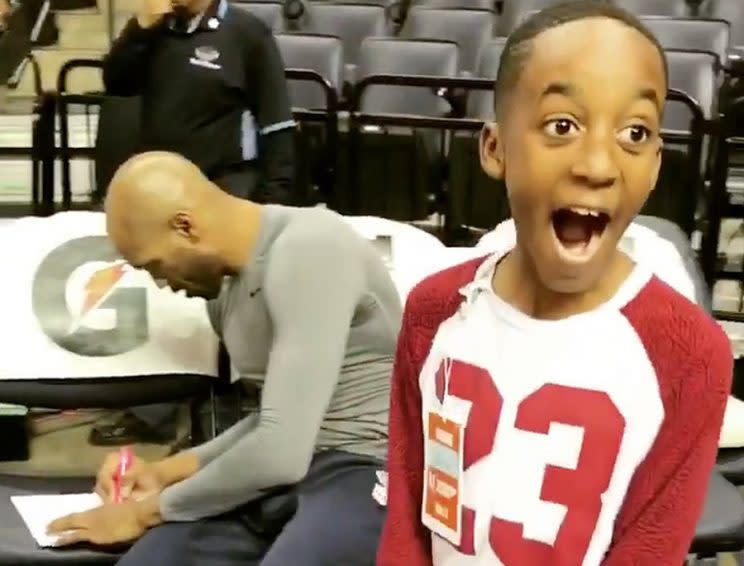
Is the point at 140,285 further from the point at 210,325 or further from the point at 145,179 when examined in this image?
the point at 145,179

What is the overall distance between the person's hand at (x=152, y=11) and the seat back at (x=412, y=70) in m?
1.43

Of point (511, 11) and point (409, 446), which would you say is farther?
point (511, 11)

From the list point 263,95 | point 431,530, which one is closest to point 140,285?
point 263,95

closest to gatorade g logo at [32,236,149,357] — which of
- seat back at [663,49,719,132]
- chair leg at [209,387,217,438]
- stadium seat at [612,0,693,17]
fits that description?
chair leg at [209,387,217,438]

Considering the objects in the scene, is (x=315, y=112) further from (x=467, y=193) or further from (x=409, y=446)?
(x=409, y=446)

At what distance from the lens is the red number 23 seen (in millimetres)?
1068

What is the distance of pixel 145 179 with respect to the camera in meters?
2.03

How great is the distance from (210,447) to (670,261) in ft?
3.18

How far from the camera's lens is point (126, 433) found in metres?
2.45

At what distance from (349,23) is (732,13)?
1780 millimetres

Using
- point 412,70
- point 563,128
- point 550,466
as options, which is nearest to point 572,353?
point 550,466

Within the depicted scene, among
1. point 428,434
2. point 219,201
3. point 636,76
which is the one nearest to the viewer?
point 636,76

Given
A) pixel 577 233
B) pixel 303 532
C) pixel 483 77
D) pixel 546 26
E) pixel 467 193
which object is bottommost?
pixel 303 532

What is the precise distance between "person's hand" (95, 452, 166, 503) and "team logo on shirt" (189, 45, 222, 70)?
1.28 metres
